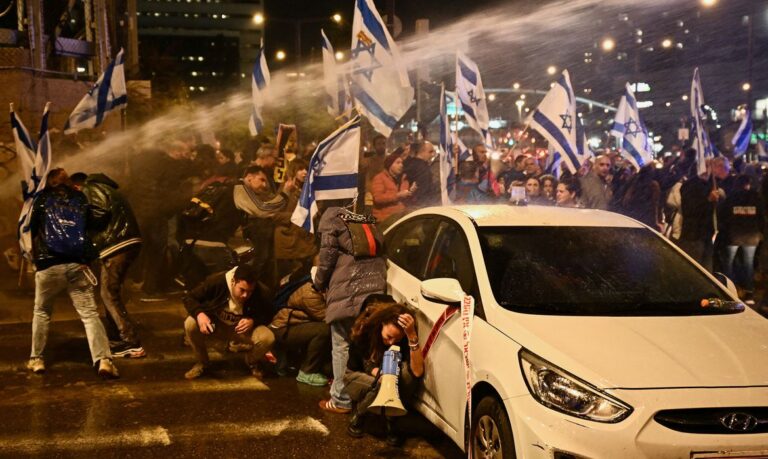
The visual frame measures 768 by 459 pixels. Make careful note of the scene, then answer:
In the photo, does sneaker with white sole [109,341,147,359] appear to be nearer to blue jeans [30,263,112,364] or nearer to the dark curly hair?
blue jeans [30,263,112,364]

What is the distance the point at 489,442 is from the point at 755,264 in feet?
26.5

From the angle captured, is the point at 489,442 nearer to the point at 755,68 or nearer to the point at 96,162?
the point at 96,162

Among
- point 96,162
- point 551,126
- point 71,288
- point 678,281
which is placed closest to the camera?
point 678,281

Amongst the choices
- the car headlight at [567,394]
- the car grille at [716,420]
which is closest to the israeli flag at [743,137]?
the car grille at [716,420]

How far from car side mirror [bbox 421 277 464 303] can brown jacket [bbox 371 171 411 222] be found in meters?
→ 6.01

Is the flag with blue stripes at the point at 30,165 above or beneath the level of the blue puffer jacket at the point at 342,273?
above

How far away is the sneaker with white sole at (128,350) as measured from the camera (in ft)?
25.0

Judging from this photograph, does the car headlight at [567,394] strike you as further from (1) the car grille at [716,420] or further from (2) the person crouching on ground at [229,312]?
(2) the person crouching on ground at [229,312]

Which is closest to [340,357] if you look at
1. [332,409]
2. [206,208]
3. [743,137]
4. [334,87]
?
[332,409]

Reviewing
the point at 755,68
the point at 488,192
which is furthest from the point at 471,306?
the point at 755,68

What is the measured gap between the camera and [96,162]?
1331 cm

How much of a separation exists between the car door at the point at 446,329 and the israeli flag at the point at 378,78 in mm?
3395

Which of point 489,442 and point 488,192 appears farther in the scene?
point 488,192

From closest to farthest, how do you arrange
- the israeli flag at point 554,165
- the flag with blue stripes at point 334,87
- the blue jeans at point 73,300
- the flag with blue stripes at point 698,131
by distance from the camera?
the blue jeans at point 73,300 → the flag with blue stripes at point 334,87 → the flag with blue stripes at point 698,131 → the israeli flag at point 554,165
